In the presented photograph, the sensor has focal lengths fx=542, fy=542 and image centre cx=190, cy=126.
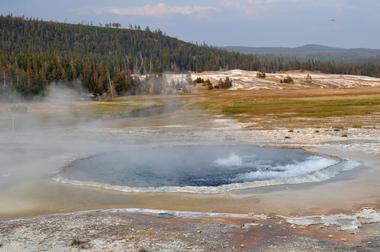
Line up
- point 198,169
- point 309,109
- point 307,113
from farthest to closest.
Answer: point 309,109 → point 307,113 → point 198,169

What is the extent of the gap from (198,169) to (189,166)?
0.85 m

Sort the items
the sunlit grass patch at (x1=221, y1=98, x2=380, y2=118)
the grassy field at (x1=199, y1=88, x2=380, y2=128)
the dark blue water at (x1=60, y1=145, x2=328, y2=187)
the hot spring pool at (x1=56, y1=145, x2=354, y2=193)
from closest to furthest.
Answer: the hot spring pool at (x1=56, y1=145, x2=354, y2=193), the dark blue water at (x1=60, y1=145, x2=328, y2=187), the grassy field at (x1=199, y1=88, x2=380, y2=128), the sunlit grass patch at (x1=221, y1=98, x2=380, y2=118)

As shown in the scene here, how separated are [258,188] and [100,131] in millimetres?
24871

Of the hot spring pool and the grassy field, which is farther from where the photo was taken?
the grassy field

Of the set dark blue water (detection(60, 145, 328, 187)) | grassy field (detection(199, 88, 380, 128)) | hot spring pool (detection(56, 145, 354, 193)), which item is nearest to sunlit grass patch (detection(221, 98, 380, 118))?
grassy field (detection(199, 88, 380, 128))

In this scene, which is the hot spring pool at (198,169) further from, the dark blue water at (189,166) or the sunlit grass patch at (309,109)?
the sunlit grass patch at (309,109)

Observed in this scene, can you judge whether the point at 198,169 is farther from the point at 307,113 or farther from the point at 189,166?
the point at 307,113

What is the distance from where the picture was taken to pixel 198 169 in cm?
2619

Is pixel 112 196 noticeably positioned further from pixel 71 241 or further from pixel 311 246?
pixel 311 246

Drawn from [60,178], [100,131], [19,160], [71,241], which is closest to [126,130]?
[100,131]

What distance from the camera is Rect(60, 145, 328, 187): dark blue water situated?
23.8 meters

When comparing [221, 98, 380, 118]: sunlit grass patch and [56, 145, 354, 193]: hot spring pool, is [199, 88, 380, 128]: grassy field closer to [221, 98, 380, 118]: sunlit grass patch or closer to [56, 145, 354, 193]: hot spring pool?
[221, 98, 380, 118]: sunlit grass patch

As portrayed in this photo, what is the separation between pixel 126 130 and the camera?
44.4 m

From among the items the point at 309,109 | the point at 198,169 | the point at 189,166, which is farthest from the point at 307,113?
the point at 198,169
